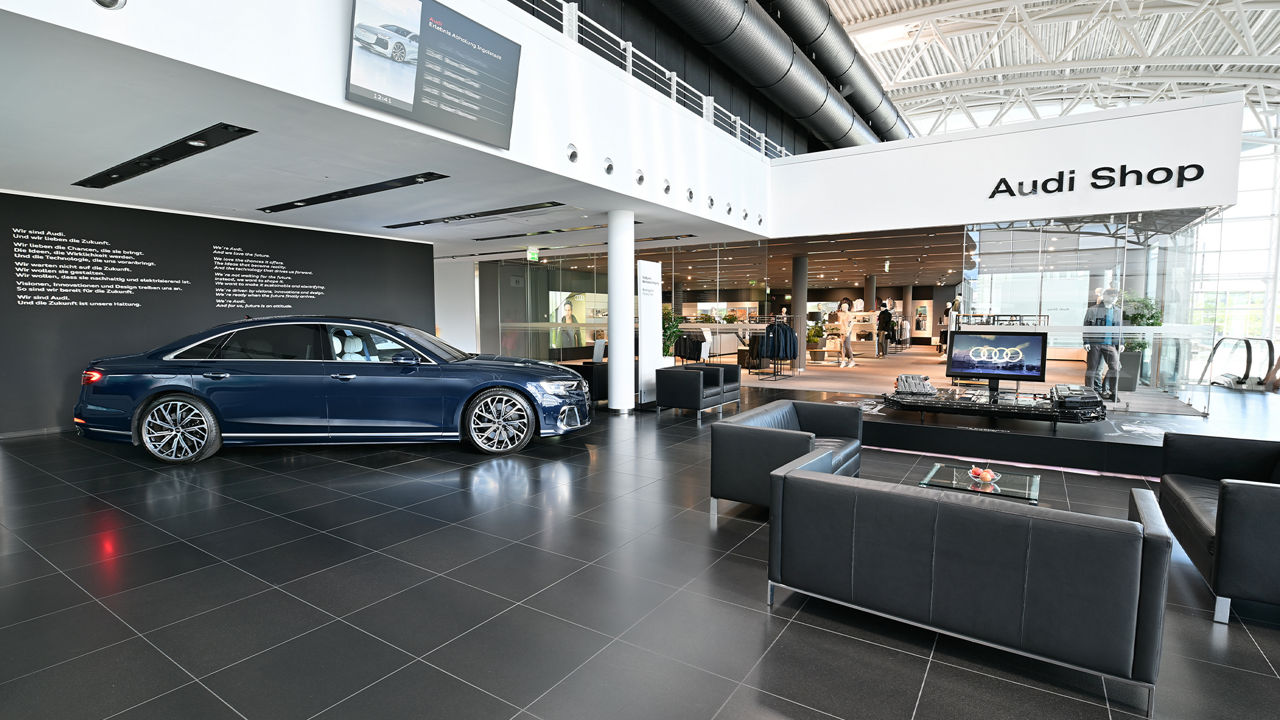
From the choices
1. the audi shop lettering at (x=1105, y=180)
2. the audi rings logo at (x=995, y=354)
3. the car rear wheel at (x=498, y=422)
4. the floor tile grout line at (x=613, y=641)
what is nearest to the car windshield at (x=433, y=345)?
the car rear wheel at (x=498, y=422)

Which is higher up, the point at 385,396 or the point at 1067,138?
the point at 1067,138

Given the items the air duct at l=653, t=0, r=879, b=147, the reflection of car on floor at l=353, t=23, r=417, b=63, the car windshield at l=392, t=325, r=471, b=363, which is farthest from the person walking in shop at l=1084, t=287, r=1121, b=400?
the reflection of car on floor at l=353, t=23, r=417, b=63

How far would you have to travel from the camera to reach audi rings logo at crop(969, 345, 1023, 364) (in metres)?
5.72

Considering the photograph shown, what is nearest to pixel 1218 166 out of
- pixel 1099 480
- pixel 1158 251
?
pixel 1158 251

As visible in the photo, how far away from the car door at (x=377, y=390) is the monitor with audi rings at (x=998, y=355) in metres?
5.15

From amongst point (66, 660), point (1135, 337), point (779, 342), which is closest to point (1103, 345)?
point (1135, 337)

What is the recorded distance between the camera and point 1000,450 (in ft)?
17.0

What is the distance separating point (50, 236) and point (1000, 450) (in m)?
10.4

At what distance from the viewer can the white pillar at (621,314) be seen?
8.06 meters

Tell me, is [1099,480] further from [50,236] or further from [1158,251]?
[50,236]

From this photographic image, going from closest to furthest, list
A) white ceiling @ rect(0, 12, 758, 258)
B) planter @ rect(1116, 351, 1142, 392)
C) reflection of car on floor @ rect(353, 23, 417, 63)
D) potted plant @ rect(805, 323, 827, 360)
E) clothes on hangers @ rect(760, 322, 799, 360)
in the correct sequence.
→ white ceiling @ rect(0, 12, 758, 258)
reflection of car on floor @ rect(353, 23, 417, 63)
planter @ rect(1116, 351, 1142, 392)
clothes on hangers @ rect(760, 322, 799, 360)
potted plant @ rect(805, 323, 827, 360)

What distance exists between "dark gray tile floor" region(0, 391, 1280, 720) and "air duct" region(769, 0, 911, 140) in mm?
7418

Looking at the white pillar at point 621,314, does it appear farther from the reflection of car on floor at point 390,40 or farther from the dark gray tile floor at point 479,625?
the reflection of car on floor at point 390,40

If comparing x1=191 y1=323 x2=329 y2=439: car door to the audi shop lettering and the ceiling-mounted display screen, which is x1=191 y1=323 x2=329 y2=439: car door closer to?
the ceiling-mounted display screen
